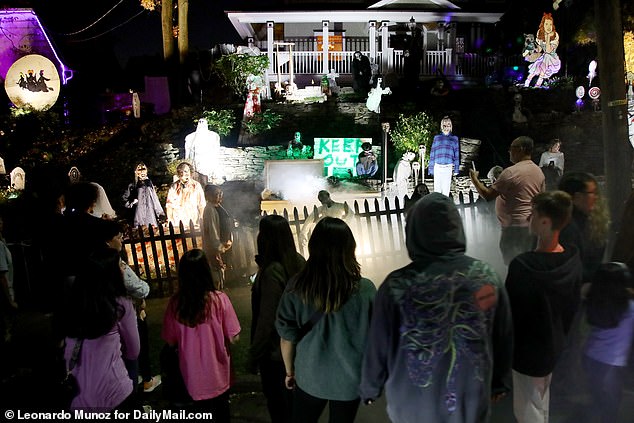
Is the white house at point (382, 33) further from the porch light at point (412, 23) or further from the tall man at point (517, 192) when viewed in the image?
the tall man at point (517, 192)

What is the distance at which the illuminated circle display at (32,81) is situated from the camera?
56.7ft

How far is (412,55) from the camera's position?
2106cm

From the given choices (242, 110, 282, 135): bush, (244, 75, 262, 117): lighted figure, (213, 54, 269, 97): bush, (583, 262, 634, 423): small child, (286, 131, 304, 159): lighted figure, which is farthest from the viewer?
(213, 54, 269, 97): bush

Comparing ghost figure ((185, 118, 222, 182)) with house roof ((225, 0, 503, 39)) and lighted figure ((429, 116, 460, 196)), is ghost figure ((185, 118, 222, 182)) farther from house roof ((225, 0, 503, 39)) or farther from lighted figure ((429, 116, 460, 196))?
house roof ((225, 0, 503, 39))

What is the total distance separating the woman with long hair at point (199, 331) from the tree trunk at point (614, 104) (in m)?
4.97

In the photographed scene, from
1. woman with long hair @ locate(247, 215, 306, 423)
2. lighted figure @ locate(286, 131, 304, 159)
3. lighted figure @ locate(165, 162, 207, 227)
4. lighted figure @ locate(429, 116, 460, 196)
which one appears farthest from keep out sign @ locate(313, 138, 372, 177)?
woman with long hair @ locate(247, 215, 306, 423)

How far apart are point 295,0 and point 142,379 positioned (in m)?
22.4

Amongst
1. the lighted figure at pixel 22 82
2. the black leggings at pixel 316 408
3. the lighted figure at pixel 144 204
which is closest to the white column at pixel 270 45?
the lighted figure at pixel 22 82

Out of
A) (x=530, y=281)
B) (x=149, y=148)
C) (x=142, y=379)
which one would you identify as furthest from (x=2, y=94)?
(x=530, y=281)

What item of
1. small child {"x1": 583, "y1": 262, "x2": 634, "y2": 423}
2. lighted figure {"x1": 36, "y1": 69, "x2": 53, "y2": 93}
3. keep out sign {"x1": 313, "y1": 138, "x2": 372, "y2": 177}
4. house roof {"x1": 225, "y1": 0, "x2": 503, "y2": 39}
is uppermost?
house roof {"x1": 225, "y1": 0, "x2": 503, "y2": 39}

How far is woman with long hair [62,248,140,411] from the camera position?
3340 millimetres

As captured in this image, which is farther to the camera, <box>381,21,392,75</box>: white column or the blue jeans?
<box>381,21,392,75</box>: white column

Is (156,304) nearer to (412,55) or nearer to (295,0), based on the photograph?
(412,55)

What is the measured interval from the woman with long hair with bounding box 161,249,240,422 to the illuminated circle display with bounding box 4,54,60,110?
1650 cm
